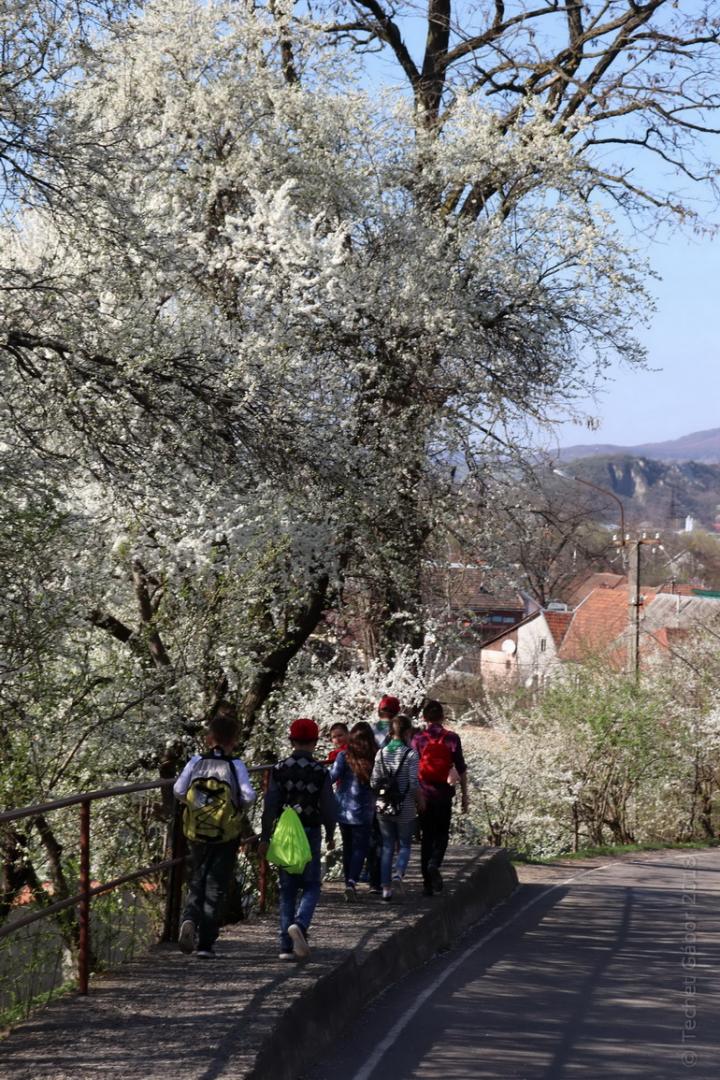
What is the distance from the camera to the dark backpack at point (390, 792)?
39.2 ft

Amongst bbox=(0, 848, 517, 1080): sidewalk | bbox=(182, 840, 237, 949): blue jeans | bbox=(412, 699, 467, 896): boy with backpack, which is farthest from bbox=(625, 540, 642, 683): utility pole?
bbox=(182, 840, 237, 949): blue jeans

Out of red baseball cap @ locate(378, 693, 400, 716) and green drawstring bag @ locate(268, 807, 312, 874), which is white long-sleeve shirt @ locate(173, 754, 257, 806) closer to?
green drawstring bag @ locate(268, 807, 312, 874)

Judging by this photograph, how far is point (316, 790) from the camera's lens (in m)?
9.05

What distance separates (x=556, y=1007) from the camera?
9336 mm

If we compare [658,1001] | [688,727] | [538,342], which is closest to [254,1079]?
[658,1001]

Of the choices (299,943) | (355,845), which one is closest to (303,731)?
(299,943)

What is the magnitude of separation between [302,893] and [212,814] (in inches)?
37.1

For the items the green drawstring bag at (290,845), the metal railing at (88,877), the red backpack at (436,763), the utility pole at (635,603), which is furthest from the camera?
the utility pole at (635,603)

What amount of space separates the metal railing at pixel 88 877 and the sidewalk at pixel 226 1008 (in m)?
0.30

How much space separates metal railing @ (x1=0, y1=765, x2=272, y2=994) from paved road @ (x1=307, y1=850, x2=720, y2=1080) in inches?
57.9

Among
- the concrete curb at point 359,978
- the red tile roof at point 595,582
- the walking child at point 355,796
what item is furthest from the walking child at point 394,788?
the red tile roof at point 595,582

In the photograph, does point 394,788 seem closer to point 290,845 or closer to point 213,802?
point 290,845

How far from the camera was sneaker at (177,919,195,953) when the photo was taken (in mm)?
8719

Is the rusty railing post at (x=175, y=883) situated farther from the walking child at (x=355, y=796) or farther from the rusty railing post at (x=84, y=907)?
the walking child at (x=355, y=796)
